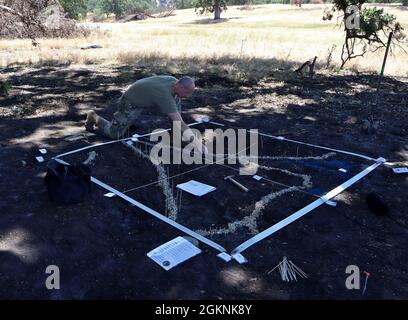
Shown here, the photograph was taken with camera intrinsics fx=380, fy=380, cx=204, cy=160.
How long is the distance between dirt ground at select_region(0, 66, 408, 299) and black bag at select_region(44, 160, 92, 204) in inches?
5.5

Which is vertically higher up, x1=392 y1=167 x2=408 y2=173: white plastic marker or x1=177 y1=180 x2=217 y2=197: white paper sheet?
x1=177 y1=180 x2=217 y2=197: white paper sheet

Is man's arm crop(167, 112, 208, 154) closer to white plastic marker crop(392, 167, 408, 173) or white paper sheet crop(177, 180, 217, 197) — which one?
white paper sheet crop(177, 180, 217, 197)

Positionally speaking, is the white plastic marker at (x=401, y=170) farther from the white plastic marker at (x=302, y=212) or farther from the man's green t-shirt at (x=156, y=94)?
the man's green t-shirt at (x=156, y=94)

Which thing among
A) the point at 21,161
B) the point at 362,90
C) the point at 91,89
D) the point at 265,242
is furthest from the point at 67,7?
the point at 265,242

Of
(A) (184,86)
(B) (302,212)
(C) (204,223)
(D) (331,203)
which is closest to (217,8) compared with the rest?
(A) (184,86)

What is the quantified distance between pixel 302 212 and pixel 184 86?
2.73 meters

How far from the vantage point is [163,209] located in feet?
16.8

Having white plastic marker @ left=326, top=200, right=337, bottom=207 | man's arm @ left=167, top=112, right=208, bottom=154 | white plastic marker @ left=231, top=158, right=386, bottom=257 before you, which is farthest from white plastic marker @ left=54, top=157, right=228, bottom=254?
white plastic marker @ left=326, top=200, right=337, bottom=207

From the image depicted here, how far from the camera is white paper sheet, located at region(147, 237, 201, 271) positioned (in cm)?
394

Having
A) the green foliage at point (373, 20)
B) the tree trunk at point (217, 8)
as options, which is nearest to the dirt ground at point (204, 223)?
the green foliage at point (373, 20)

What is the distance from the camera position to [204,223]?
4.81m

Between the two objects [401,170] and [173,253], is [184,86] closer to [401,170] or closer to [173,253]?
[173,253]

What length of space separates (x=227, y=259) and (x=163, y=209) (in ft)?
4.65
